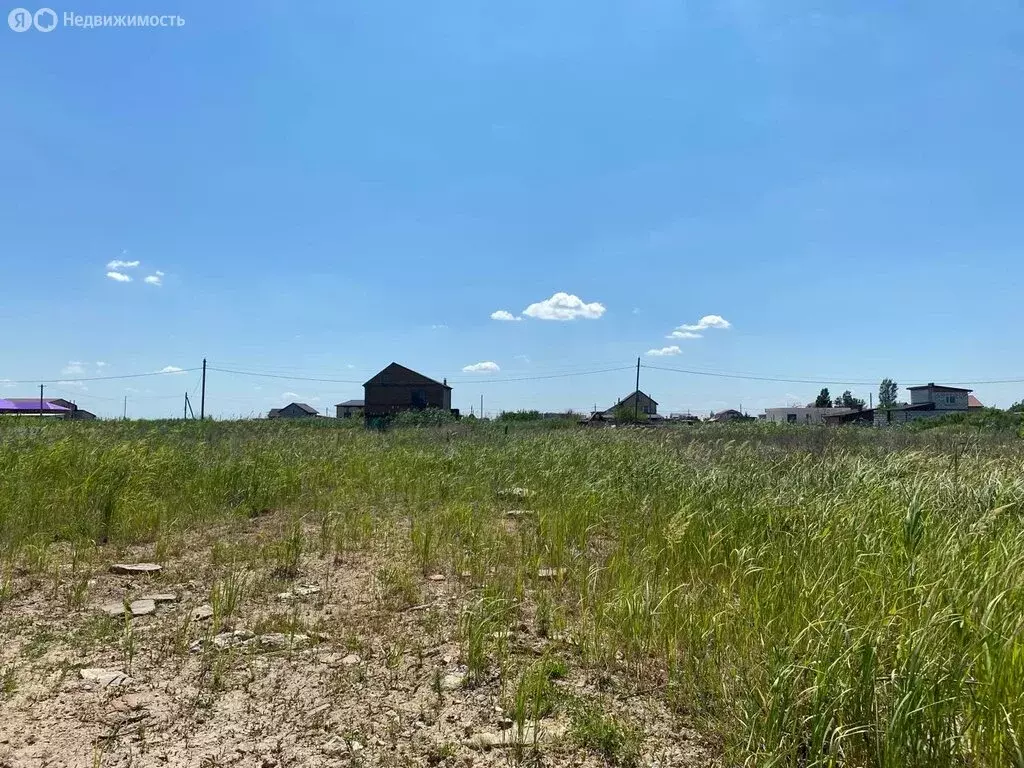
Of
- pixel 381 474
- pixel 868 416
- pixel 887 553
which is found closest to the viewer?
pixel 887 553

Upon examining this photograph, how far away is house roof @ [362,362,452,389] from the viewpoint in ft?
162

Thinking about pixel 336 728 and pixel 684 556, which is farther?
pixel 684 556

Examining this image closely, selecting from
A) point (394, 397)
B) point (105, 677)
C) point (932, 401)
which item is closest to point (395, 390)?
point (394, 397)

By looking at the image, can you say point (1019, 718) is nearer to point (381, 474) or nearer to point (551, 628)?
point (551, 628)

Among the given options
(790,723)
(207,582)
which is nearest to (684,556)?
(790,723)

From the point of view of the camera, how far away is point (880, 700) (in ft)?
7.05

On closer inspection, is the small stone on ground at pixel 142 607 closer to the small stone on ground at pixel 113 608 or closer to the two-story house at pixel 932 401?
the small stone on ground at pixel 113 608

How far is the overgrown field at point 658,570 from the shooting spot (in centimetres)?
215

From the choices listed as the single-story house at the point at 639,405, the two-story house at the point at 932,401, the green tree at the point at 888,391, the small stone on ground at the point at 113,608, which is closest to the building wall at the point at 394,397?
the single-story house at the point at 639,405

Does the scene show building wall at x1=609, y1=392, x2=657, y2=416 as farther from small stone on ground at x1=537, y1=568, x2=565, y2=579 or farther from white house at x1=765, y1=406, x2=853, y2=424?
small stone on ground at x1=537, y1=568, x2=565, y2=579

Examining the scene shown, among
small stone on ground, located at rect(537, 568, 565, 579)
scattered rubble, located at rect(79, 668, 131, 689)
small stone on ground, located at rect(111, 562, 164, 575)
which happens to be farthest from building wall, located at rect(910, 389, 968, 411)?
scattered rubble, located at rect(79, 668, 131, 689)

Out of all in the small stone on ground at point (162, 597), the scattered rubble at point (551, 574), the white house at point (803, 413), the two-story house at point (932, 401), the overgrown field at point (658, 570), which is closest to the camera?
the overgrown field at point (658, 570)

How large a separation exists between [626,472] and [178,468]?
7362mm

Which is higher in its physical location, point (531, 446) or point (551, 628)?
point (531, 446)
